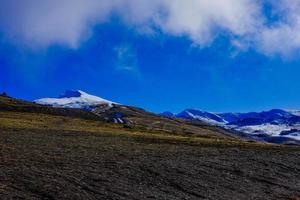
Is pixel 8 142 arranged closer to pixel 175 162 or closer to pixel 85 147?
pixel 85 147

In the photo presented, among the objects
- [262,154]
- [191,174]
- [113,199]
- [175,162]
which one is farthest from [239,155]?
[113,199]

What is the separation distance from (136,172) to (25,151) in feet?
36.8

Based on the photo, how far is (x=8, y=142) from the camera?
53.6 metres

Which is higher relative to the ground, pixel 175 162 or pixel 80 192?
pixel 175 162

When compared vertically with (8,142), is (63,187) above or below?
below

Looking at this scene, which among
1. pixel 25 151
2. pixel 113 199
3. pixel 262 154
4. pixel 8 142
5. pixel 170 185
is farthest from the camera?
pixel 262 154

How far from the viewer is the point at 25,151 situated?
46.2 meters

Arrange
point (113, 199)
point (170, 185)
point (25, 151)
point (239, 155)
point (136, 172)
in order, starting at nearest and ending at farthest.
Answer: point (113, 199)
point (170, 185)
point (136, 172)
point (25, 151)
point (239, 155)

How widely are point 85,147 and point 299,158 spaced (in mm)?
26279

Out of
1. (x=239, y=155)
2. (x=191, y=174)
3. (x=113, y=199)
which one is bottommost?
(x=113, y=199)

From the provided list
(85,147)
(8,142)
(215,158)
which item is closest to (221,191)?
(215,158)

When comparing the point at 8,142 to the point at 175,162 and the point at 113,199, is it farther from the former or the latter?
the point at 113,199

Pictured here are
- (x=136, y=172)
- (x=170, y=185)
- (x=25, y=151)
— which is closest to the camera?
(x=170, y=185)

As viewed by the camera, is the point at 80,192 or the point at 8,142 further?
the point at 8,142
